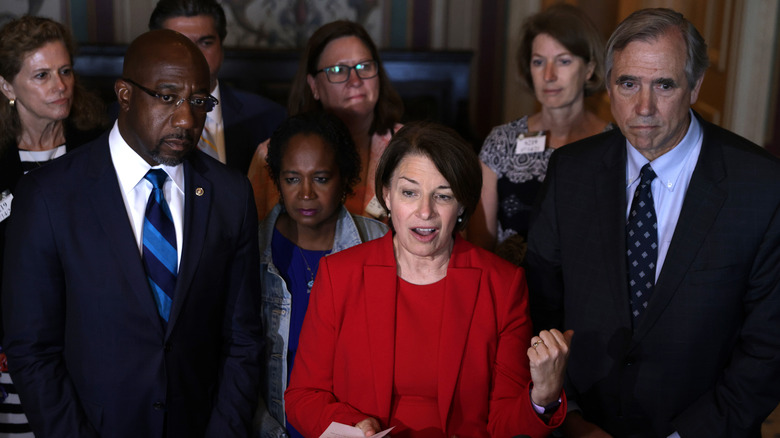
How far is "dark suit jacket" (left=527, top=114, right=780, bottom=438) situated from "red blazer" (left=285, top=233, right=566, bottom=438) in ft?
0.74

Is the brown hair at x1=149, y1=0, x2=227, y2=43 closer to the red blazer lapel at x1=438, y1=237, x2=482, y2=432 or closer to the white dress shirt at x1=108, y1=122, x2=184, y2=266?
the white dress shirt at x1=108, y1=122, x2=184, y2=266

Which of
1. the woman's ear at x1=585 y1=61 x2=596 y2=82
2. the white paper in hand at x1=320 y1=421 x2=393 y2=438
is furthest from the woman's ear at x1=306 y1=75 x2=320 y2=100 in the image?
the white paper in hand at x1=320 y1=421 x2=393 y2=438

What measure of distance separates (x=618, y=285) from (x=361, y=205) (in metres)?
1.17

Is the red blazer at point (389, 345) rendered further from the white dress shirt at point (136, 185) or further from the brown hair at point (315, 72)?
the brown hair at point (315, 72)

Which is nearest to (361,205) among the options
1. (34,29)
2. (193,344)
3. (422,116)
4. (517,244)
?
(517,244)

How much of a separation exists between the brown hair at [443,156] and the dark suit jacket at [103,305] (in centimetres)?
43

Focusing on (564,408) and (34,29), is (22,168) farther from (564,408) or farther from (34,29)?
(564,408)

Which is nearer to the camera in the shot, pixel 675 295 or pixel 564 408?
pixel 564 408

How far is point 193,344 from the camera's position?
2098mm

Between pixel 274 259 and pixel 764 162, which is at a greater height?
pixel 764 162

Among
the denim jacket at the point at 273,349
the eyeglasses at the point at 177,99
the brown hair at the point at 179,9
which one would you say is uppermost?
the brown hair at the point at 179,9

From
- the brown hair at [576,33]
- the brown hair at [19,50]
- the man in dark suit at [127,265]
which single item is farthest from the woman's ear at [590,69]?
the brown hair at [19,50]

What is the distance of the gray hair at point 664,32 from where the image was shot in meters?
2.04

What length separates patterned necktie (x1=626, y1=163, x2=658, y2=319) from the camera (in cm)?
211
